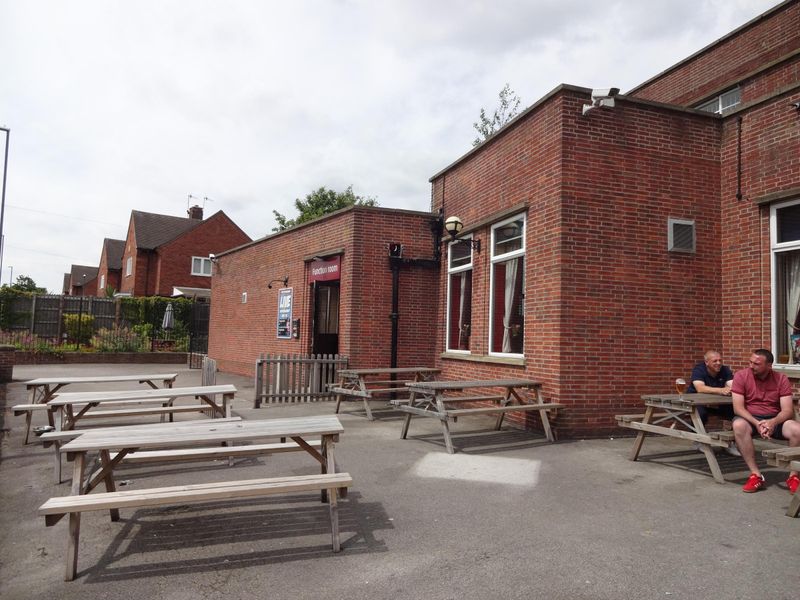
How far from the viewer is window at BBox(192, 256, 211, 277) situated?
3397 cm

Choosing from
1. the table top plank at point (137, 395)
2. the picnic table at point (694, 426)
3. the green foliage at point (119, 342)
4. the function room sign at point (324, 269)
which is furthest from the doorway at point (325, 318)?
the green foliage at point (119, 342)

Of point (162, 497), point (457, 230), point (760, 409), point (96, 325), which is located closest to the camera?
point (162, 497)

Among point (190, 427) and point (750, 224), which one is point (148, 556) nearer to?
point (190, 427)

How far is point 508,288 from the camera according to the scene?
912cm

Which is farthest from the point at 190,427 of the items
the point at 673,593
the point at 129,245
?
the point at 129,245

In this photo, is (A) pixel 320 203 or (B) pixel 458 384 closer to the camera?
(B) pixel 458 384

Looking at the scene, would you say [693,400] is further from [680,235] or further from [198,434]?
[198,434]

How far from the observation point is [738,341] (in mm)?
7766

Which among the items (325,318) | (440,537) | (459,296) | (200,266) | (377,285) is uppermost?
(200,266)

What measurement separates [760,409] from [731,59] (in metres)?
9.45

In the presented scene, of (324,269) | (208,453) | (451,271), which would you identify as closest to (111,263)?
(324,269)

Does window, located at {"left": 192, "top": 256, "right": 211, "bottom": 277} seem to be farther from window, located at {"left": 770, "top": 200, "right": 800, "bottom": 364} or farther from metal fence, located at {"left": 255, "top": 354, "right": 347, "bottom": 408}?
window, located at {"left": 770, "top": 200, "right": 800, "bottom": 364}

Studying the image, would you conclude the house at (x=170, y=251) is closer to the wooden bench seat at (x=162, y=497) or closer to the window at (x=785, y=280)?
the window at (x=785, y=280)

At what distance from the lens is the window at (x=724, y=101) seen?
1084 cm
